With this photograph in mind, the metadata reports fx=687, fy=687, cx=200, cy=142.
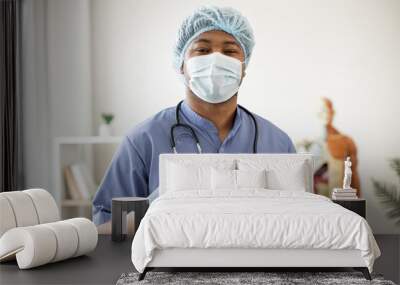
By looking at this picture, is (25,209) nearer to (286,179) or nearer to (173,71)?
(286,179)

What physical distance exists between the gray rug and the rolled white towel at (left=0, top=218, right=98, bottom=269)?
0.54m

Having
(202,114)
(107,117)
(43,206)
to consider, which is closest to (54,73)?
(107,117)

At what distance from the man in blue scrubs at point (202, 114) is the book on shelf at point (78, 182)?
31cm

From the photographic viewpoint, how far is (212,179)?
17.0 ft

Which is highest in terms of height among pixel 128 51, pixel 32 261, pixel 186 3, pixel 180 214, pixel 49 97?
pixel 186 3

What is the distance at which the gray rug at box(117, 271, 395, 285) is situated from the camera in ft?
13.0

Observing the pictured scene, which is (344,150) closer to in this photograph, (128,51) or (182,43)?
(182,43)

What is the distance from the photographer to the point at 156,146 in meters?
5.63

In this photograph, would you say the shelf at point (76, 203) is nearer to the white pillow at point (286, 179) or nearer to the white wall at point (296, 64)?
the white wall at point (296, 64)

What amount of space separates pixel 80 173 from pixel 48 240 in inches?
70.1

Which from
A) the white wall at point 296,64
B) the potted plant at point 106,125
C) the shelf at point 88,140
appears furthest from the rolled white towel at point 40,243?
the white wall at point 296,64

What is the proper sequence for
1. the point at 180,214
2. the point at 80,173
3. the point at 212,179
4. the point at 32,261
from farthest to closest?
the point at 80,173 → the point at 212,179 → the point at 32,261 → the point at 180,214

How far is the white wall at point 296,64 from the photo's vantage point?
6172 mm

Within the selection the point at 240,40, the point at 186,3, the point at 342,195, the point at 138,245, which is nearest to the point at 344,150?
the point at 342,195
